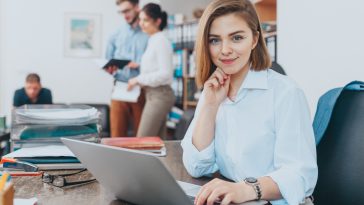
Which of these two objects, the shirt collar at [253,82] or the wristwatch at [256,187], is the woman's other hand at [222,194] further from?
the shirt collar at [253,82]

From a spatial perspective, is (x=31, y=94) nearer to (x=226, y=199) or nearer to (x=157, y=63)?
(x=157, y=63)

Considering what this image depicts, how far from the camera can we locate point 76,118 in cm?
132

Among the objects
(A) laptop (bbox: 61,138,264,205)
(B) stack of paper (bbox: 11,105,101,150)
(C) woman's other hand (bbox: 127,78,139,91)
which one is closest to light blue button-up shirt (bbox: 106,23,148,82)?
(C) woman's other hand (bbox: 127,78,139,91)

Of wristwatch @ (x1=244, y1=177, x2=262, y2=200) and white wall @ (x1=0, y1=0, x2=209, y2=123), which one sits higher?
white wall @ (x1=0, y1=0, x2=209, y2=123)

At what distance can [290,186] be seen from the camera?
35.2 inches

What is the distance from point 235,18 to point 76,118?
0.61 m

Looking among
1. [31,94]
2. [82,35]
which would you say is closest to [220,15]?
[31,94]

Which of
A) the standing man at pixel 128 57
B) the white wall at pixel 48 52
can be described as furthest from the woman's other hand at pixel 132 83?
the white wall at pixel 48 52

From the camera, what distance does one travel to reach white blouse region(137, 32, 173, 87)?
2.84m

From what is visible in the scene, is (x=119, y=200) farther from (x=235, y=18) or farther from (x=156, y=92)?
(x=156, y=92)

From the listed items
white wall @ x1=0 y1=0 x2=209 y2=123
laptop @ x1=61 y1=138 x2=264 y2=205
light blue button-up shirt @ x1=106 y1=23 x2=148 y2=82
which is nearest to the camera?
laptop @ x1=61 y1=138 x2=264 y2=205

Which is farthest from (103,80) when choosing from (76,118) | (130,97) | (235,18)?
(235,18)

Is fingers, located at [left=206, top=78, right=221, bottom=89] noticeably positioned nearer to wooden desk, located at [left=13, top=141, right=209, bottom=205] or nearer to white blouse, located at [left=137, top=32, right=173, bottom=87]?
wooden desk, located at [left=13, top=141, right=209, bottom=205]

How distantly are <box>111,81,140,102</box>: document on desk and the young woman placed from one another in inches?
70.5
